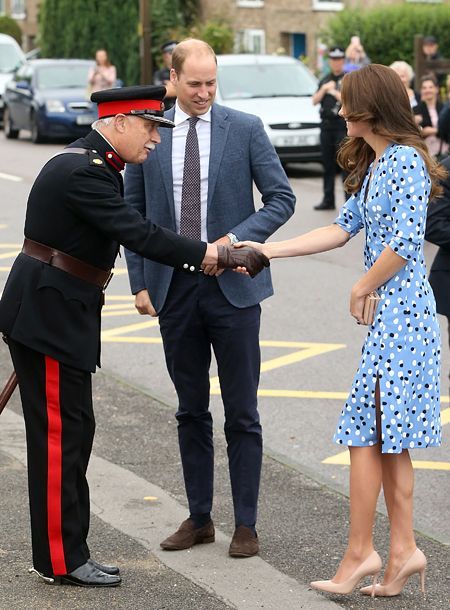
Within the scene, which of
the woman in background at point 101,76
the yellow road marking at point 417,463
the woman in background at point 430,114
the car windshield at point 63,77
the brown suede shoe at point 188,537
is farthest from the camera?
the car windshield at point 63,77

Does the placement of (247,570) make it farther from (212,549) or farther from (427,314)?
(427,314)

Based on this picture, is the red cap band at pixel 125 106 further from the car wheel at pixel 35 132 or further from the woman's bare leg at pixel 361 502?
the car wheel at pixel 35 132

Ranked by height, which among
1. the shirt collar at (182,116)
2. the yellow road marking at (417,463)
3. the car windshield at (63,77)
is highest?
A: the shirt collar at (182,116)

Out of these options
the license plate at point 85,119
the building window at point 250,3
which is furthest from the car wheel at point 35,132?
the building window at point 250,3

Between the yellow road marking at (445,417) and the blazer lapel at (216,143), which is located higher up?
the blazer lapel at (216,143)

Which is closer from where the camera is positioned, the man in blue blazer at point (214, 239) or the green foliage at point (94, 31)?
the man in blue blazer at point (214, 239)

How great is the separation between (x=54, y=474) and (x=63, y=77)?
23.3 m

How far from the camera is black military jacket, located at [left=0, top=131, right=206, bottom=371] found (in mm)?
Result: 5055

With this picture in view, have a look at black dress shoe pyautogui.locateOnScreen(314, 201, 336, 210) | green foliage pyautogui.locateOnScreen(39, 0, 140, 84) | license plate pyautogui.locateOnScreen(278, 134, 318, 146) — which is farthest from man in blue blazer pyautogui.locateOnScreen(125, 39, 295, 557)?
green foliage pyautogui.locateOnScreen(39, 0, 140, 84)

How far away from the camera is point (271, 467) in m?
7.02

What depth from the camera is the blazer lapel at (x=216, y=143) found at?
557cm

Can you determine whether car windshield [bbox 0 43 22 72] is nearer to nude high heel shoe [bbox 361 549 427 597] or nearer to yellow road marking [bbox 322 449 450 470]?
yellow road marking [bbox 322 449 450 470]

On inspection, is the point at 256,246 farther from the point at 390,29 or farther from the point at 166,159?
the point at 390,29

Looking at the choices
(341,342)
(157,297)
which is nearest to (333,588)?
(157,297)
